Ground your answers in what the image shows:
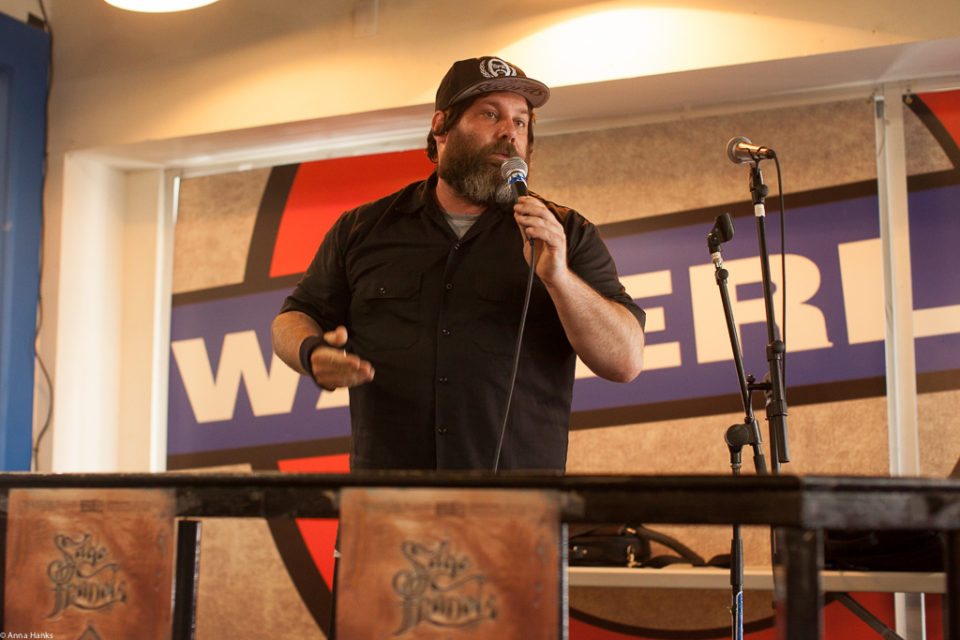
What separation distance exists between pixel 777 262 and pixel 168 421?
269 cm

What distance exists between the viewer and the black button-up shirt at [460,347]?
1810 mm

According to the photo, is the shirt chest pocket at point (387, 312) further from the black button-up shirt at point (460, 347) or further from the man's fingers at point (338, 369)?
the man's fingers at point (338, 369)

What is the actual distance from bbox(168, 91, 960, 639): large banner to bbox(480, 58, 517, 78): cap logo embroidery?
154 cm

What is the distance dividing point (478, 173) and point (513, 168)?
144 millimetres

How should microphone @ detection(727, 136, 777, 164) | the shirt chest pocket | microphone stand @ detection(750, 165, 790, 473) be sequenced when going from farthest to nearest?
microphone @ detection(727, 136, 777, 164)
microphone stand @ detection(750, 165, 790, 473)
the shirt chest pocket

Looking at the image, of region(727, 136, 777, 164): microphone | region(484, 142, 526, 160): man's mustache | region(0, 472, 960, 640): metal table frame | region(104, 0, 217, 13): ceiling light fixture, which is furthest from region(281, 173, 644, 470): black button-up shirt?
→ region(104, 0, 217, 13): ceiling light fixture

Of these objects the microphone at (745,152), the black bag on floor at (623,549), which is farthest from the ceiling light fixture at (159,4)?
the black bag on floor at (623,549)

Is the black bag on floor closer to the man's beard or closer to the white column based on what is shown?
the white column

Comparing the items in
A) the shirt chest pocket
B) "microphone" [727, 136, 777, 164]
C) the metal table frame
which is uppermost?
"microphone" [727, 136, 777, 164]

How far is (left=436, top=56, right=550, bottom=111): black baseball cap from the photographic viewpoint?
2035 mm

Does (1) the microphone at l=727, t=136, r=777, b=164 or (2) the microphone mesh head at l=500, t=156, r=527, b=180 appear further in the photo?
(1) the microphone at l=727, t=136, r=777, b=164

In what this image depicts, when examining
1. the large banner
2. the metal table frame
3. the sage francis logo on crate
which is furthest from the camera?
the large banner

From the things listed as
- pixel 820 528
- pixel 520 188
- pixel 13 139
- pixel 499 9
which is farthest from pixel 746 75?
pixel 13 139

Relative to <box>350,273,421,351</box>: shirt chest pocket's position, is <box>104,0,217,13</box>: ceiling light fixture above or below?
above
